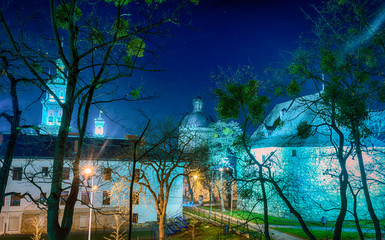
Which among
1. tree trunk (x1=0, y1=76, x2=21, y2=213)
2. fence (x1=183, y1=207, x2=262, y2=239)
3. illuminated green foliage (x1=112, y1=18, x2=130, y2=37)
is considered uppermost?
illuminated green foliage (x1=112, y1=18, x2=130, y2=37)

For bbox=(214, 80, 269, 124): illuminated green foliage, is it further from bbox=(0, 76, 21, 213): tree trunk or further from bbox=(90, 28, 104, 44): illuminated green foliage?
bbox=(0, 76, 21, 213): tree trunk

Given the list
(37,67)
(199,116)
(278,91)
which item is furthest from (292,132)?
(199,116)

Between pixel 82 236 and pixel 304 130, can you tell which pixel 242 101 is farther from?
pixel 82 236

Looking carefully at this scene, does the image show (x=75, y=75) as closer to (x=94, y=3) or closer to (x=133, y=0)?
(x=94, y=3)

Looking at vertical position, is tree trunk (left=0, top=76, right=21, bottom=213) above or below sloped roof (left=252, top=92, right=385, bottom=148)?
below

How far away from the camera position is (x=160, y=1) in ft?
21.0

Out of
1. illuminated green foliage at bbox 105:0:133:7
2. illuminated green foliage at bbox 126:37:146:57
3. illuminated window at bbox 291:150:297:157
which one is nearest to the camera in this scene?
illuminated green foliage at bbox 105:0:133:7

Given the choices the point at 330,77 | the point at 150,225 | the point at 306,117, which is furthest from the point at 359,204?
the point at 330,77

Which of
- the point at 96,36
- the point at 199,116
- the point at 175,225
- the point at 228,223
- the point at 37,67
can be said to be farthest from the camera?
the point at 199,116

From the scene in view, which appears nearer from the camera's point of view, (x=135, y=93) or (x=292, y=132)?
(x=135, y=93)

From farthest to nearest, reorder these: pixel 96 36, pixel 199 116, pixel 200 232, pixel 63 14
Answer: pixel 199 116 → pixel 200 232 → pixel 96 36 → pixel 63 14

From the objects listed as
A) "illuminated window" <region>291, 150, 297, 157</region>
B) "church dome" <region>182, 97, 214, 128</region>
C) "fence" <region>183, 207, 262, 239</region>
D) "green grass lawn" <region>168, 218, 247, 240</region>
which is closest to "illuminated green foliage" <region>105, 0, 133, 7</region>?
→ "fence" <region>183, 207, 262, 239</region>

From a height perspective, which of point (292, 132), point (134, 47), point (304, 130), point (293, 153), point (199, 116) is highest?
point (199, 116)

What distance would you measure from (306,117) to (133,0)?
30.4 metres
